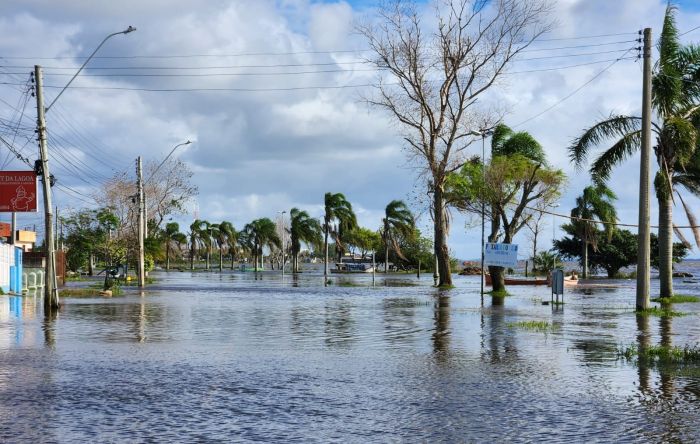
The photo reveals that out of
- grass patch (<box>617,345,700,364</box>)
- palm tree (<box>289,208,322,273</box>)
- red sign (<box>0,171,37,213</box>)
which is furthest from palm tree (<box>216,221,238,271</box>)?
grass patch (<box>617,345,700,364</box>)

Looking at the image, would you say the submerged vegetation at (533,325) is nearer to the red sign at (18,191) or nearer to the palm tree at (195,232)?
the red sign at (18,191)

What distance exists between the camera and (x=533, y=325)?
21.8 m

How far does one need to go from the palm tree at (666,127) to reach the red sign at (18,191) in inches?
1016

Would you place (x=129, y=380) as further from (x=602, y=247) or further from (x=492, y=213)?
(x=602, y=247)

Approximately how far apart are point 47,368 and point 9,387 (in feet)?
6.77

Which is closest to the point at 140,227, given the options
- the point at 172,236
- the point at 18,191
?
the point at 18,191

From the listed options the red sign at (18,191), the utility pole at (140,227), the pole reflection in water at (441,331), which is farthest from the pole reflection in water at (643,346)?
the utility pole at (140,227)

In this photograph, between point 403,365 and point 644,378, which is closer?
point 644,378

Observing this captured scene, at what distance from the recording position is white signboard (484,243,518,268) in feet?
129

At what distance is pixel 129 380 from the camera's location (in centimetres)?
1177

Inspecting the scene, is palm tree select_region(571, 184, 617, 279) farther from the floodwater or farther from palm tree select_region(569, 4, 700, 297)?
the floodwater

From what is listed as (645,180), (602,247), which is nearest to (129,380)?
(645,180)

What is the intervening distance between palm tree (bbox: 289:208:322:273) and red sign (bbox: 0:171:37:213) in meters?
83.3

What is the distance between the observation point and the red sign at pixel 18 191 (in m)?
40.0
